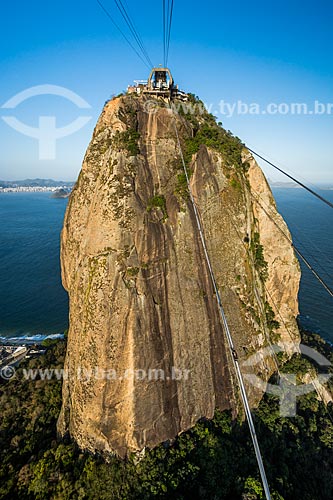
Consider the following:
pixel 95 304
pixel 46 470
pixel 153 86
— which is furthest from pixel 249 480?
pixel 153 86

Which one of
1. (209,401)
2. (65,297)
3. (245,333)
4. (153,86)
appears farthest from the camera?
(65,297)

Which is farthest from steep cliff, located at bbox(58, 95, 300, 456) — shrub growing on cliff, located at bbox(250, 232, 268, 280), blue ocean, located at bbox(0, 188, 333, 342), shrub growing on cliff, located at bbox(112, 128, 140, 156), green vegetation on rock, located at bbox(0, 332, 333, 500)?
blue ocean, located at bbox(0, 188, 333, 342)

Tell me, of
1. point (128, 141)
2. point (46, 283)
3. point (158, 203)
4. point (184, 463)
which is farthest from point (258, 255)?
point (46, 283)

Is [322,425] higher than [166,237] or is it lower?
lower

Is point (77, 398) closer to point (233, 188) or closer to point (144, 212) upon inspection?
point (144, 212)

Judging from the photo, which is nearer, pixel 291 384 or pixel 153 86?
pixel 153 86

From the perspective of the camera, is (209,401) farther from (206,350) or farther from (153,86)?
(153,86)

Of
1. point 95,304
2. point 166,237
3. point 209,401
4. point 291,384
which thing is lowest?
point 291,384

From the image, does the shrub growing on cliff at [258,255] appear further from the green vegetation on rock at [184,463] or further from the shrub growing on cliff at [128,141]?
the shrub growing on cliff at [128,141]

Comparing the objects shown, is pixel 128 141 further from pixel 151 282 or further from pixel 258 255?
pixel 258 255

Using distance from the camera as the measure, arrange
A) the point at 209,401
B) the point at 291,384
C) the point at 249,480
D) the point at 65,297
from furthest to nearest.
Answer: the point at 65,297
the point at 291,384
the point at 209,401
the point at 249,480
